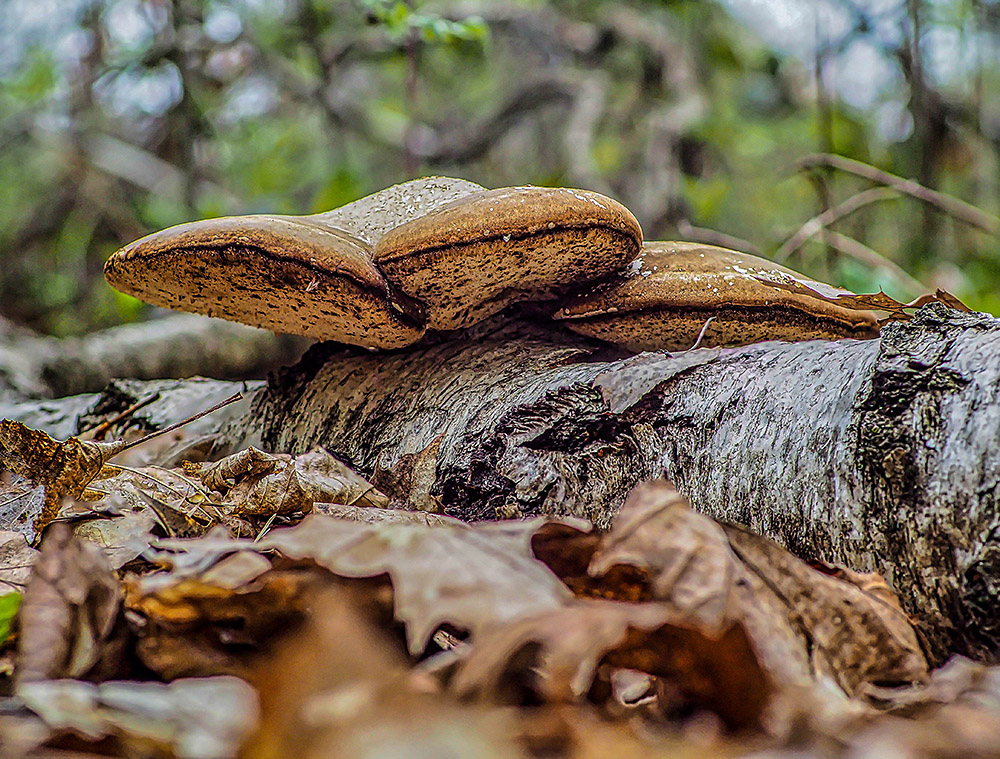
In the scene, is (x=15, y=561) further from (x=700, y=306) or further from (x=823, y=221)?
(x=823, y=221)

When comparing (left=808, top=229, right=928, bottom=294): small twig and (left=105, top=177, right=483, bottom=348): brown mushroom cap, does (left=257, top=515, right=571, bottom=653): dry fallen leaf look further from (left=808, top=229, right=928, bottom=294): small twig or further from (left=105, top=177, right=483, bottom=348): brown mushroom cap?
(left=808, top=229, right=928, bottom=294): small twig

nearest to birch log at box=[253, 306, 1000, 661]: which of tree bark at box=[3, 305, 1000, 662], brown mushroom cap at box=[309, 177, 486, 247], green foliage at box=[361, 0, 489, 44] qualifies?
tree bark at box=[3, 305, 1000, 662]

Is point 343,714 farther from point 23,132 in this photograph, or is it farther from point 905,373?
point 23,132

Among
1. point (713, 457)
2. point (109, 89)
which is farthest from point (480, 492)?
point (109, 89)

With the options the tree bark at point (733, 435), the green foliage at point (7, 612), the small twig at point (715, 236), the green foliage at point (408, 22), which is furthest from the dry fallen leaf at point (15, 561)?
the green foliage at point (408, 22)

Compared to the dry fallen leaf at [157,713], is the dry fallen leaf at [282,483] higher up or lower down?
lower down

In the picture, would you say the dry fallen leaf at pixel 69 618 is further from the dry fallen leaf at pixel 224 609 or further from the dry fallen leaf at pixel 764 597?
the dry fallen leaf at pixel 764 597
